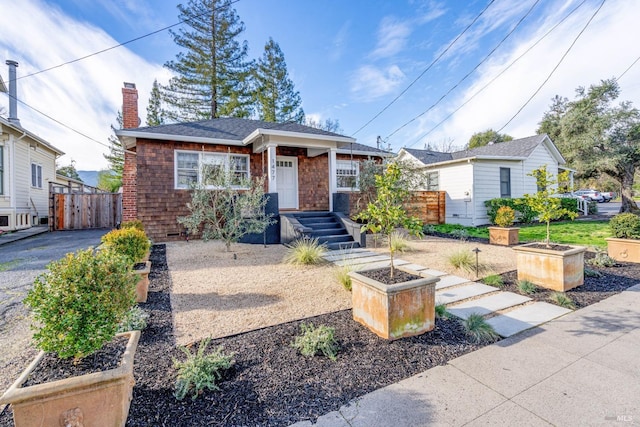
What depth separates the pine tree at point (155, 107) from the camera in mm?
20156

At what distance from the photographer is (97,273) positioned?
6.77ft

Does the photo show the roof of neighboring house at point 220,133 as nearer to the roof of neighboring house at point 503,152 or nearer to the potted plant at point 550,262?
the roof of neighboring house at point 503,152

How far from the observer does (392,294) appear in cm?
290

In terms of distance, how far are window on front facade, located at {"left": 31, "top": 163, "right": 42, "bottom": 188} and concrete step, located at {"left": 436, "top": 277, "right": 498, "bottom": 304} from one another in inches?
700

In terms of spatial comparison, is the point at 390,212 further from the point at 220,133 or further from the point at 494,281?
the point at 220,133

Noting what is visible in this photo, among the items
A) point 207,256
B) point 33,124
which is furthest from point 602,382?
point 33,124

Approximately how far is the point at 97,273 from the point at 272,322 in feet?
6.17

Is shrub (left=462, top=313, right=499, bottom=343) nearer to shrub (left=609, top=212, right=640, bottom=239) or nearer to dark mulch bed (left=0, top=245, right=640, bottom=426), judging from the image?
dark mulch bed (left=0, top=245, right=640, bottom=426)

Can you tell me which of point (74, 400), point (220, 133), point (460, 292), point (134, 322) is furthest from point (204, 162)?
point (74, 400)

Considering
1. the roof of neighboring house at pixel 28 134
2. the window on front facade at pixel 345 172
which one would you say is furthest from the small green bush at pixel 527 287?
the roof of neighboring house at pixel 28 134

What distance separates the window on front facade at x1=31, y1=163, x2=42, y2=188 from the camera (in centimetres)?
1325

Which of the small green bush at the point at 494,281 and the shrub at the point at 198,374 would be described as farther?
the small green bush at the point at 494,281

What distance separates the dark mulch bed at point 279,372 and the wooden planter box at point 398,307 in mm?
103

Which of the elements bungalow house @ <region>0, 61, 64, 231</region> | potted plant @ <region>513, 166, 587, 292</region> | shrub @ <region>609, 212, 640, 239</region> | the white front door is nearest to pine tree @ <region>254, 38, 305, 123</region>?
the white front door
